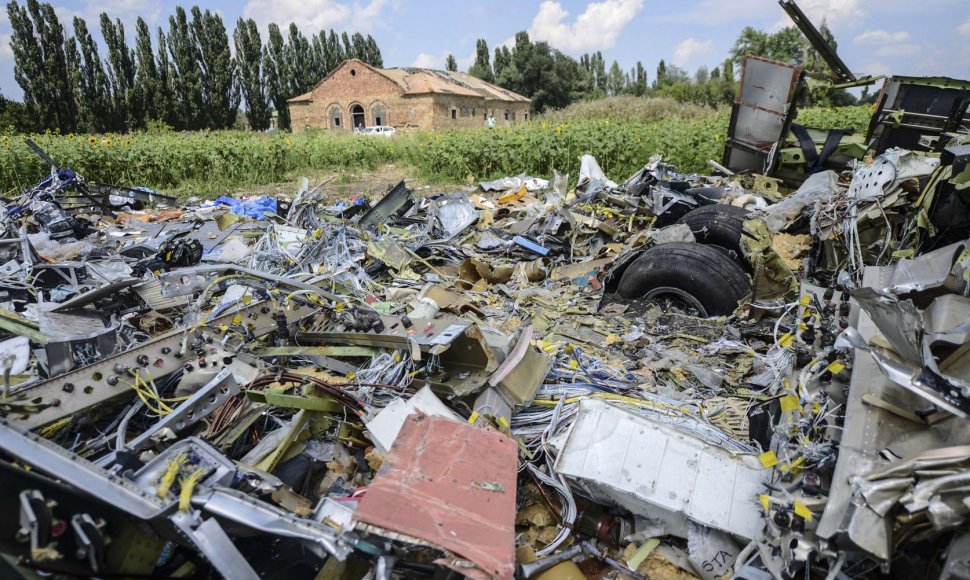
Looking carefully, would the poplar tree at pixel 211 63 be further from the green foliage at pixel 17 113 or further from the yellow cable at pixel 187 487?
the yellow cable at pixel 187 487

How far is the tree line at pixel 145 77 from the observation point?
28828mm

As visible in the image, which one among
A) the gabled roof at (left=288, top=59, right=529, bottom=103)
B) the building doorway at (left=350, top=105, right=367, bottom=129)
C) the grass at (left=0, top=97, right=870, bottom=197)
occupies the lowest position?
the grass at (left=0, top=97, right=870, bottom=197)

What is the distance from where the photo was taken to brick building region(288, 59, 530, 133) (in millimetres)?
30391

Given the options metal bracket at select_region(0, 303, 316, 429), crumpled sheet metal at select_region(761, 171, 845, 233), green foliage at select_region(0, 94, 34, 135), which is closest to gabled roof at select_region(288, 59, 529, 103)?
green foliage at select_region(0, 94, 34, 135)

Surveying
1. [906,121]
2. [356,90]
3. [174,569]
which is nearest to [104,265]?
[174,569]

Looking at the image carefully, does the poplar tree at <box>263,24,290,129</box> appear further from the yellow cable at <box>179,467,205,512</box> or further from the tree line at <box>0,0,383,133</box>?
the yellow cable at <box>179,467,205,512</box>

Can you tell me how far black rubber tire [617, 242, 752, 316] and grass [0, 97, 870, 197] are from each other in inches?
296

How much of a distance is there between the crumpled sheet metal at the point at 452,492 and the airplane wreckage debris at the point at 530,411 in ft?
0.03

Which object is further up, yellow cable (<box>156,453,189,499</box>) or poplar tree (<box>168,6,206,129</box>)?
poplar tree (<box>168,6,206,129</box>)

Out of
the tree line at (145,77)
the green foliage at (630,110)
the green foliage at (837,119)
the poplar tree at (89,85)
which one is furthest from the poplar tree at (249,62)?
the green foliage at (837,119)

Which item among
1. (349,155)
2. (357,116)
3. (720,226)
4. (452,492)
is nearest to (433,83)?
(357,116)

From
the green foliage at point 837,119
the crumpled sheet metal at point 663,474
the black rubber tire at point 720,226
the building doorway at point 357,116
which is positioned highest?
the building doorway at point 357,116

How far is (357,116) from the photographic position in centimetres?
3300

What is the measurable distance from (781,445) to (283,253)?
537 centimetres
